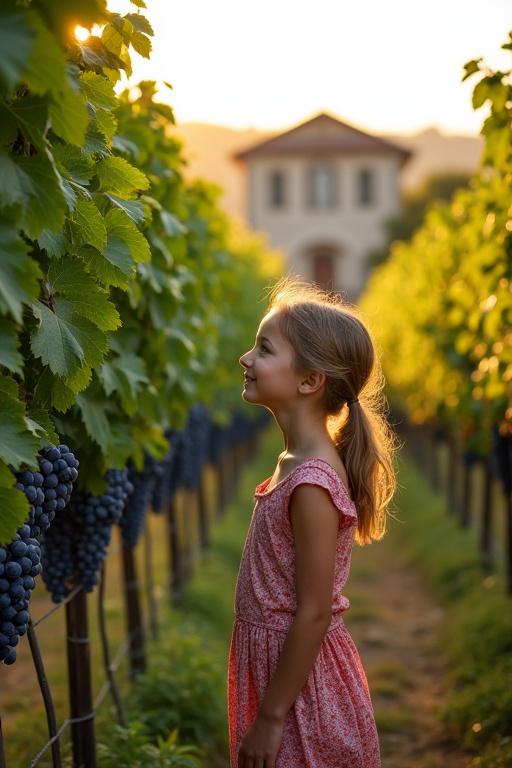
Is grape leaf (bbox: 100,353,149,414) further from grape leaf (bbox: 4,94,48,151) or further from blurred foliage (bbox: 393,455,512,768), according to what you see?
blurred foliage (bbox: 393,455,512,768)

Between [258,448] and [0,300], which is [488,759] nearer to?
[0,300]

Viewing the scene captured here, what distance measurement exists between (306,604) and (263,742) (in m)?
0.37

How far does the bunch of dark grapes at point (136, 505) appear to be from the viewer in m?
4.98

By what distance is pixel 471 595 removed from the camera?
8.82 meters

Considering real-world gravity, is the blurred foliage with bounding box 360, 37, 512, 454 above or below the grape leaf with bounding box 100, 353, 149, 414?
above

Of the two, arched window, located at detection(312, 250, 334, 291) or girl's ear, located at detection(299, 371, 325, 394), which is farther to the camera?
arched window, located at detection(312, 250, 334, 291)

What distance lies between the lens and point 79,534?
372cm

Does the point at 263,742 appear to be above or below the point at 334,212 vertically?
below

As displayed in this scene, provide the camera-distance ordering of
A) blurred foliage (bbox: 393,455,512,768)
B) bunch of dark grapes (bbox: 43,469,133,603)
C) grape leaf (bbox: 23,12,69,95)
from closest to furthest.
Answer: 1. grape leaf (bbox: 23,12,69,95)
2. bunch of dark grapes (bbox: 43,469,133,603)
3. blurred foliage (bbox: 393,455,512,768)

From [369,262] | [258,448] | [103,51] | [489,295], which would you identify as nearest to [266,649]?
[103,51]

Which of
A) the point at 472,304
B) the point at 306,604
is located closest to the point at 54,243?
the point at 306,604

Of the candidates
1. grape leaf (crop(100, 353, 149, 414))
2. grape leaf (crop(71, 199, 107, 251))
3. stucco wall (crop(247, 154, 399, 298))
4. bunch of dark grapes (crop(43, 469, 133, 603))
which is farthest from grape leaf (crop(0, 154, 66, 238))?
stucco wall (crop(247, 154, 399, 298))

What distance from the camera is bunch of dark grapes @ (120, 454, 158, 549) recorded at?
4.98 meters

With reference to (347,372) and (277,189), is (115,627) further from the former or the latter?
(277,189)
